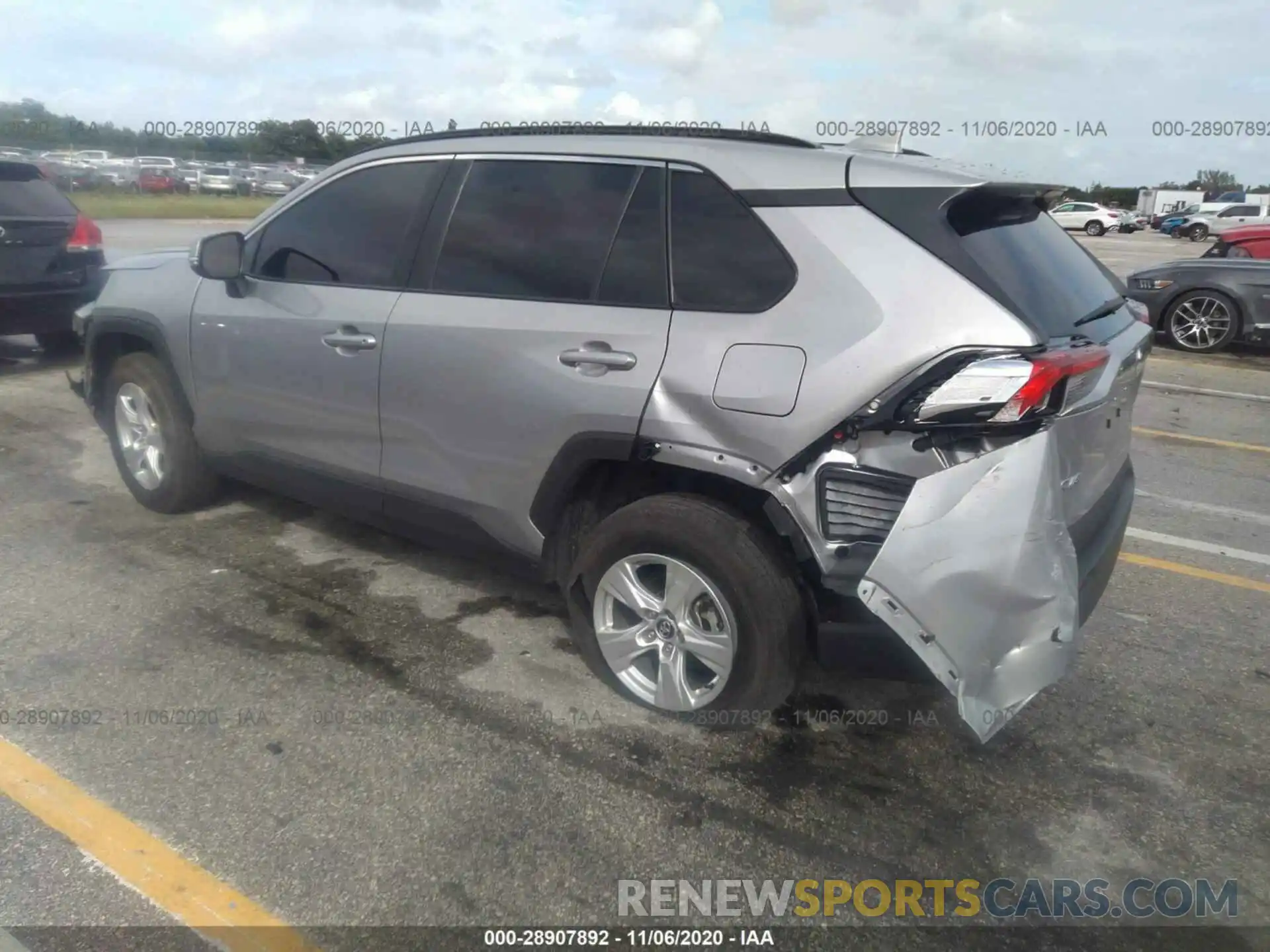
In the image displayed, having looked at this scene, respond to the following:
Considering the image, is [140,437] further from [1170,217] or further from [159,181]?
[1170,217]

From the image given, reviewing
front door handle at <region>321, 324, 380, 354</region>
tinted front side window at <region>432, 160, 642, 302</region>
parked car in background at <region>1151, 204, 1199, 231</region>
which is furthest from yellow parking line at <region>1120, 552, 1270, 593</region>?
parked car in background at <region>1151, 204, 1199, 231</region>

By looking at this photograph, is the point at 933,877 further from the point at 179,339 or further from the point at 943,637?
the point at 179,339

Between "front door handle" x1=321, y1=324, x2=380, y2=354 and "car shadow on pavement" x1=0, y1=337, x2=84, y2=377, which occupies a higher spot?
"front door handle" x1=321, y1=324, x2=380, y2=354

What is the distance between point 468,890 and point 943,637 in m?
1.38

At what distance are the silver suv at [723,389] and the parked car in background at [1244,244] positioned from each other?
390 inches

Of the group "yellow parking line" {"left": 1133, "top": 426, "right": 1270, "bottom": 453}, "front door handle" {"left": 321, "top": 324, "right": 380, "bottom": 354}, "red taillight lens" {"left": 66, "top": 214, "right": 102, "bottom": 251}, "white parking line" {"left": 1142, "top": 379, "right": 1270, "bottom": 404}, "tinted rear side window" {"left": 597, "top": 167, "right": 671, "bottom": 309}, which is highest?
"tinted rear side window" {"left": 597, "top": 167, "right": 671, "bottom": 309}

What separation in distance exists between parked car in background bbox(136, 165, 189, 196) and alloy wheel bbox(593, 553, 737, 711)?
27625 millimetres

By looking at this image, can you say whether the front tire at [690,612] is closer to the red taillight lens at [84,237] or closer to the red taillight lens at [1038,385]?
the red taillight lens at [1038,385]

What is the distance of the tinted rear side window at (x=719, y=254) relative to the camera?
2.79 meters

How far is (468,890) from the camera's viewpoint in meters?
2.45

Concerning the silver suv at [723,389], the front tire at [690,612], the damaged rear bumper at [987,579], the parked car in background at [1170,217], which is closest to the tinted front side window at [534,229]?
the silver suv at [723,389]

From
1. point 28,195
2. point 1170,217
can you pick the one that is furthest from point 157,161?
point 1170,217

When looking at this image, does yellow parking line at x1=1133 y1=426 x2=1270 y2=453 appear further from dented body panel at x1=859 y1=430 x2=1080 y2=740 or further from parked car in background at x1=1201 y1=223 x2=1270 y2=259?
parked car in background at x1=1201 y1=223 x2=1270 y2=259

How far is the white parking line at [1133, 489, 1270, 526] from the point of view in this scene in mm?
5320
